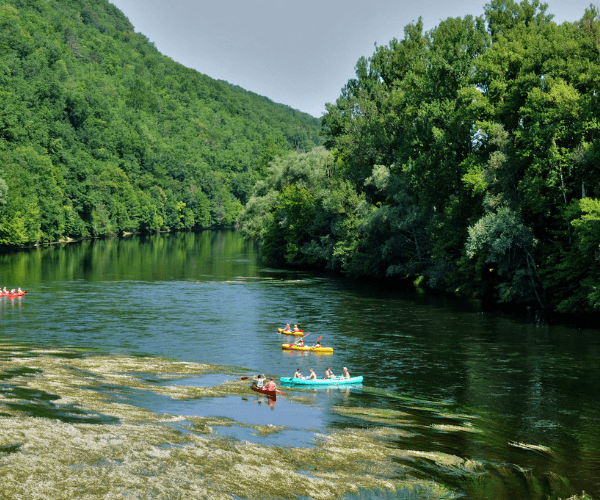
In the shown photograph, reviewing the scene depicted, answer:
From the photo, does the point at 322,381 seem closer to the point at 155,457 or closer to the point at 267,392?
the point at 267,392

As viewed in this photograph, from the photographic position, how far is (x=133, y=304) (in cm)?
6619

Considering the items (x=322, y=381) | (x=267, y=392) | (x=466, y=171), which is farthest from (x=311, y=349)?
(x=466, y=171)

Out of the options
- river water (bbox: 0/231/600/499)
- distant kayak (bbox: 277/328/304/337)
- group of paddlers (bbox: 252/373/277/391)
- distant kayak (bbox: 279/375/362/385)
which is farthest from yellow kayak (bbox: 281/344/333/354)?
group of paddlers (bbox: 252/373/277/391)

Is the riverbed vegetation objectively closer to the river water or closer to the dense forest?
the dense forest

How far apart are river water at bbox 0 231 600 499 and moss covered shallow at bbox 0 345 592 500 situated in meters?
0.08

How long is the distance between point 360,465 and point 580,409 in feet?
46.7

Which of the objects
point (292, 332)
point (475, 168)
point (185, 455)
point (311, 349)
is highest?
point (475, 168)

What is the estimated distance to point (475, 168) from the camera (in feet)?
208

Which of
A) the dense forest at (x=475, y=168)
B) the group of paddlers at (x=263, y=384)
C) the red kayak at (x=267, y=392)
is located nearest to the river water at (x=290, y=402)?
the red kayak at (x=267, y=392)

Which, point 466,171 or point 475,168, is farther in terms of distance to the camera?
point 466,171

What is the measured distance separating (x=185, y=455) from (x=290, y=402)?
11244mm

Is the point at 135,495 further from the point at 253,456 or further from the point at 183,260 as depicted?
the point at 183,260

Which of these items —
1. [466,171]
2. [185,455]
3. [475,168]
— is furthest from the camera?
[466,171]

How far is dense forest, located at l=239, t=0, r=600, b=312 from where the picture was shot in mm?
55719
